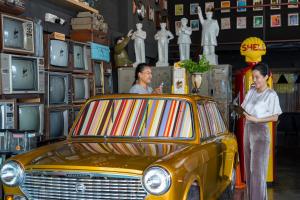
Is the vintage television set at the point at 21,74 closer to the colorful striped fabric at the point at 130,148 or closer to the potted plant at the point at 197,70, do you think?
Result: the colorful striped fabric at the point at 130,148

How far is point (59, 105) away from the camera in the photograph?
5809mm

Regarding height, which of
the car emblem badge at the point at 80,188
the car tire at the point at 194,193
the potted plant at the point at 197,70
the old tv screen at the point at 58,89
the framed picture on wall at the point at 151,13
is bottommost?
the car tire at the point at 194,193

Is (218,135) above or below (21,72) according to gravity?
below

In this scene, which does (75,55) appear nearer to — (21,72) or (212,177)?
(21,72)

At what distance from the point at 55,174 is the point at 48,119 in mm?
2696

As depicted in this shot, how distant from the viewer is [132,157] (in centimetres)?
302

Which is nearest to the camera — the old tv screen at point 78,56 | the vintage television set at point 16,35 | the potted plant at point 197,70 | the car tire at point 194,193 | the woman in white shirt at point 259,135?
the car tire at point 194,193

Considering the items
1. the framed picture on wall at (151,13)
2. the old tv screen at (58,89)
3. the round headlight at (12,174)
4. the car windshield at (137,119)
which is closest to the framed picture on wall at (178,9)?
the framed picture on wall at (151,13)

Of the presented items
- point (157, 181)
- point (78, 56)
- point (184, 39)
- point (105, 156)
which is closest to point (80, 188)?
point (105, 156)

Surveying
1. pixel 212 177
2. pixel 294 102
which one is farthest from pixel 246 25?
pixel 212 177

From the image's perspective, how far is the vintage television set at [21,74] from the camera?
4.70 m

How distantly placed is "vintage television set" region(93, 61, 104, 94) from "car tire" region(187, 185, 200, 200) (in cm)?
408

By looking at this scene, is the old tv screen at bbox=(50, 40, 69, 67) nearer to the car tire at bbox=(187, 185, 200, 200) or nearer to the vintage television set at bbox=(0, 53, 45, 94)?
the vintage television set at bbox=(0, 53, 45, 94)

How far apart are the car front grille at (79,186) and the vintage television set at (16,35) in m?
2.16
